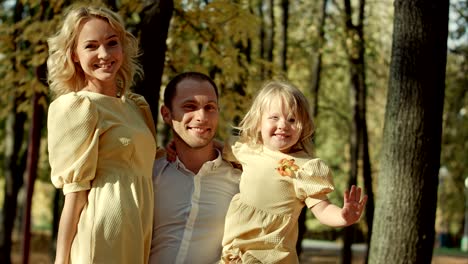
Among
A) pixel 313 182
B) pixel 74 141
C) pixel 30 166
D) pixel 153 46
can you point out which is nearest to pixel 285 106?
pixel 313 182

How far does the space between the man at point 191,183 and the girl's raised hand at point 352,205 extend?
736 millimetres

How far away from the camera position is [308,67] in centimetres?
1922

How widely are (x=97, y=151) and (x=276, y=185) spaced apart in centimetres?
88

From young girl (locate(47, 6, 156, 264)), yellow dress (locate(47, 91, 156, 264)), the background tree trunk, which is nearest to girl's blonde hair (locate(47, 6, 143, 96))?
young girl (locate(47, 6, 156, 264))

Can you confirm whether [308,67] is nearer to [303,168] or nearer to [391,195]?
[391,195]

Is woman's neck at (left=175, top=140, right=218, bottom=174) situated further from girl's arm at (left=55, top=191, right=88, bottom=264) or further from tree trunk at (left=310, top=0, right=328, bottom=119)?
tree trunk at (left=310, top=0, right=328, bottom=119)

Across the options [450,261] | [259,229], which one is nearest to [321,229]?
[450,261]

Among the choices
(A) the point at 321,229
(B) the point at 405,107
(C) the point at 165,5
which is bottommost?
(A) the point at 321,229

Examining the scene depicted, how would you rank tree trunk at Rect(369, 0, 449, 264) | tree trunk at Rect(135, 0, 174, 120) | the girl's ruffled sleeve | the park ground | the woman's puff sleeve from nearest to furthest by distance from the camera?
the woman's puff sleeve
the girl's ruffled sleeve
tree trunk at Rect(135, 0, 174, 120)
tree trunk at Rect(369, 0, 449, 264)
the park ground

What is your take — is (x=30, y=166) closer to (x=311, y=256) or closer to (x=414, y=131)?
(x=414, y=131)

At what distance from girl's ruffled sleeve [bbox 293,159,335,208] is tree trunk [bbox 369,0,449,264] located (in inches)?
103

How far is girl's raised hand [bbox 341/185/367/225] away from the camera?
140 inches

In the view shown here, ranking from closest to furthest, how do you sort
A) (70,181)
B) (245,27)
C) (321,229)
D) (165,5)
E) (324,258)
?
1. (70,181)
2. (165,5)
3. (245,27)
4. (324,258)
5. (321,229)

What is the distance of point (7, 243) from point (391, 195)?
35.9 feet
